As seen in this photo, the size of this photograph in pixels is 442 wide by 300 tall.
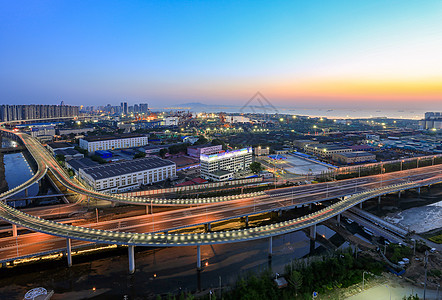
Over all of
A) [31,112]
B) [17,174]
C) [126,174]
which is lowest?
[17,174]

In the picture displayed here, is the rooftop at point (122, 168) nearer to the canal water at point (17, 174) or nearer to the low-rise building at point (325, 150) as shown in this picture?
the canal water at point (17, 174)

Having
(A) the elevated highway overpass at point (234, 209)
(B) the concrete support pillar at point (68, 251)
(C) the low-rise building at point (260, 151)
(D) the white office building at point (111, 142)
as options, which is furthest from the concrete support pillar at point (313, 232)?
(D) the white office building at point (111, 142)

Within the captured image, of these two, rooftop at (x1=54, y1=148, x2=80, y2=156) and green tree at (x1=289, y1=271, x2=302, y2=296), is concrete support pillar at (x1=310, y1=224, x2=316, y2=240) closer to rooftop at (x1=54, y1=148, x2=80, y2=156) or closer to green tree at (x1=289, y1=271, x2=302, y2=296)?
green tree at (x1=289, y1=271, x2=302, y2=296)

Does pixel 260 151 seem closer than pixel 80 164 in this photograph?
No

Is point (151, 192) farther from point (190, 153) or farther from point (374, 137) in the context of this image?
point (374, 137)

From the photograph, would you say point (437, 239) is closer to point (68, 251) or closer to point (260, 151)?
point (68, 251)

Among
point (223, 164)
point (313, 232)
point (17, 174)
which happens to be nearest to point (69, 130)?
point (17, 174)
